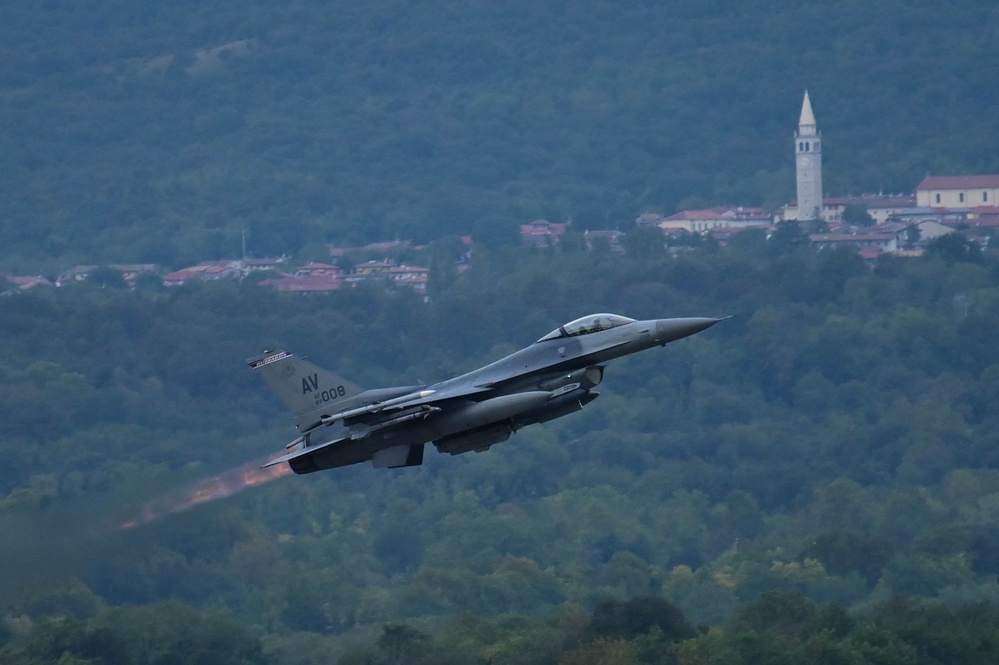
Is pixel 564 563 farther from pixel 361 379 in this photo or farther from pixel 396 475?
pixel 361 379

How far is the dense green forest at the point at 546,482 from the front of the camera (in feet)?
218

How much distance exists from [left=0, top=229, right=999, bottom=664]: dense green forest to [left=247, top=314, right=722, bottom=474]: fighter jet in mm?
7871

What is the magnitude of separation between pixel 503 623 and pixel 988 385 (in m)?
68.4

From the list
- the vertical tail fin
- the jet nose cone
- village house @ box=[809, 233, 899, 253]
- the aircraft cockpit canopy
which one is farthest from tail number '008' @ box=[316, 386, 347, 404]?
village house @ box=[809, 233, 899, 253]

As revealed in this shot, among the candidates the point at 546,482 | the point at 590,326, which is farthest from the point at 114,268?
the point at 590,326

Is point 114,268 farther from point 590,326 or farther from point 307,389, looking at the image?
point 590,326

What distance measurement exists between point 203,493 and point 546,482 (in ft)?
223

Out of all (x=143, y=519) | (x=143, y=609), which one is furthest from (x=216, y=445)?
(x=143, y=519)

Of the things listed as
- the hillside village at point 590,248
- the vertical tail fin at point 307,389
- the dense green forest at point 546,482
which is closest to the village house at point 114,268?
the hillside village at point 590,248

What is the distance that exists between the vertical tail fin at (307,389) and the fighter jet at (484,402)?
29cm

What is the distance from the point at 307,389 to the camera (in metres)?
43.4

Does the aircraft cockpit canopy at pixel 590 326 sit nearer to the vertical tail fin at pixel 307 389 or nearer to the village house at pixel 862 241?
the vertical tail fin at pixel 307 389

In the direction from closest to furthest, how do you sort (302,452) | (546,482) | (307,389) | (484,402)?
(484,402) → (302,452) → (307,389) → (546,482)

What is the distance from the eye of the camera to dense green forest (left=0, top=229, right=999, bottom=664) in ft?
218
